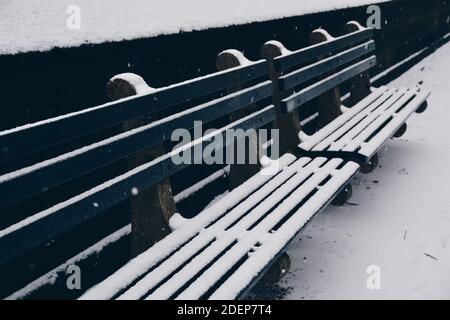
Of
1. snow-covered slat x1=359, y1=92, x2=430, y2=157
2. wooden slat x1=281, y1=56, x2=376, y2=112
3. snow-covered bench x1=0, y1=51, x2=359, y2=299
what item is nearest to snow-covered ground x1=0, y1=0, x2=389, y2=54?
snow-covered bench x1=0, y1=51, x2=359, y2=299

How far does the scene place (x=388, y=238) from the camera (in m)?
3.45

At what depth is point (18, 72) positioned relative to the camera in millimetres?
2174

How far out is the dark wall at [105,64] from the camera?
2.20 metres

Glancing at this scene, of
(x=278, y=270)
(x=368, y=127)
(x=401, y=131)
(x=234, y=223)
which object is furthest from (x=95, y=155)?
(x=401, y=131)

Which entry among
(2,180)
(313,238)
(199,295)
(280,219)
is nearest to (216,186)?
(313,238)

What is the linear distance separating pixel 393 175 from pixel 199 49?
222 cm

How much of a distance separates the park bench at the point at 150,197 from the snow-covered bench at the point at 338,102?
0.03 m

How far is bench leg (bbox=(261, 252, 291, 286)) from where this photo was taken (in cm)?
283

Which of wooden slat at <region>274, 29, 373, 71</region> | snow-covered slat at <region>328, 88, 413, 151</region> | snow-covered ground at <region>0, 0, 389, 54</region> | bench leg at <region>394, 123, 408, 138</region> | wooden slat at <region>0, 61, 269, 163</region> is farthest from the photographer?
bench leg at <region>394, 123, 408, 138</region>

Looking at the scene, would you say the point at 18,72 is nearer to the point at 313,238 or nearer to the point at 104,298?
the point at 104,298

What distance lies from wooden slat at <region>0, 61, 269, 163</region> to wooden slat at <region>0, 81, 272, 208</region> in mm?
65

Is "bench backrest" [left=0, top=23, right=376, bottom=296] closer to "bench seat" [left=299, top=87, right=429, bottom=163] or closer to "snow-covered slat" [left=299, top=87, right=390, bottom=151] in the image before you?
"snow-covered slat" [left=299, top=87, right=390, bottom=151]

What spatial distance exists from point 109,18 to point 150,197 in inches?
37.1
